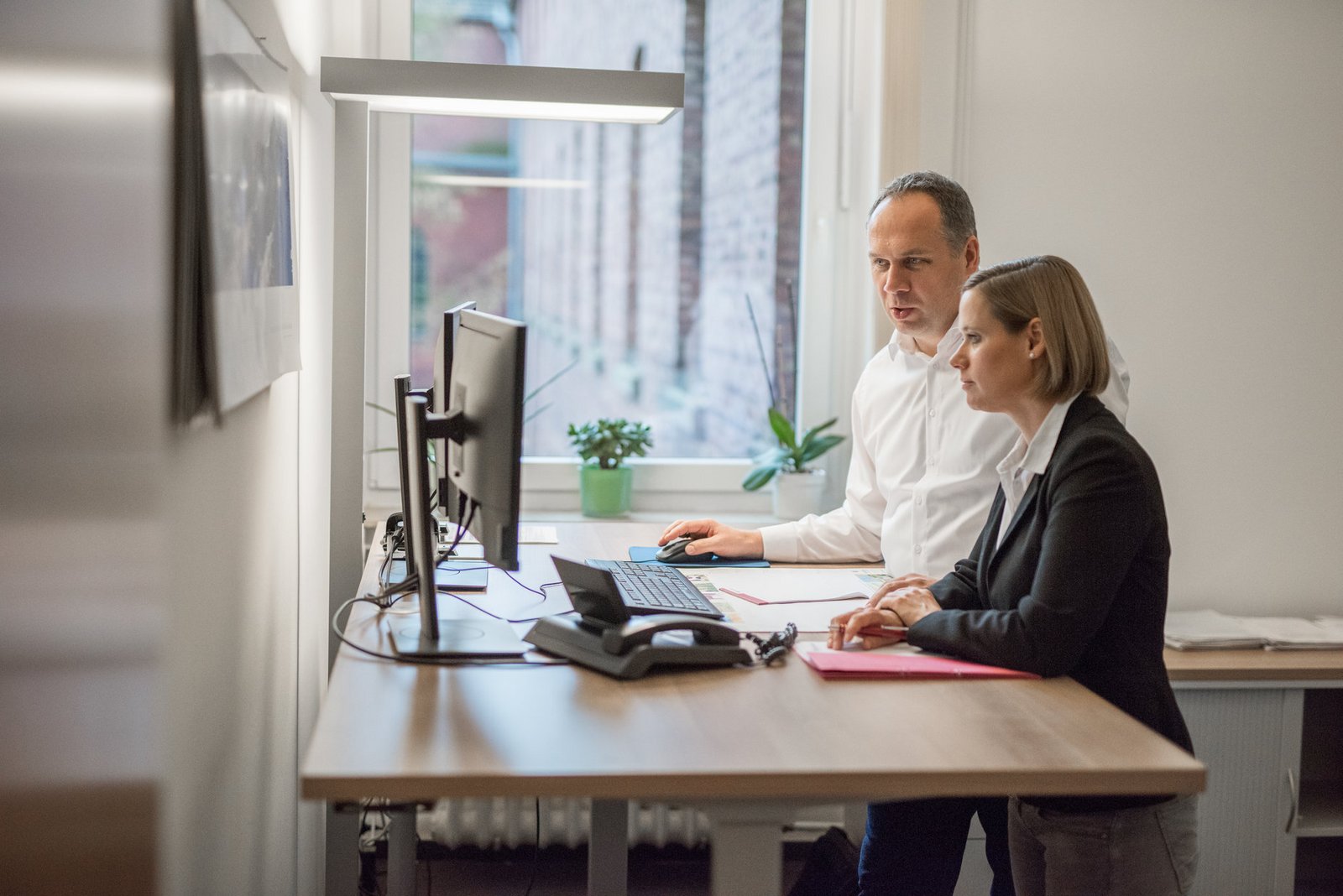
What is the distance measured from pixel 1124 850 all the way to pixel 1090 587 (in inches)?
13.7

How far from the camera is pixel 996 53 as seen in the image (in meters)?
3.19

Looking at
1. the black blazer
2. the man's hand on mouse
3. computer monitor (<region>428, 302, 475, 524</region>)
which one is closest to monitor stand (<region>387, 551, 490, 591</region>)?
computer monitor (<region>428, 302, 475, 524</region>)

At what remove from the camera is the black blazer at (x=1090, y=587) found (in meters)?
1.58

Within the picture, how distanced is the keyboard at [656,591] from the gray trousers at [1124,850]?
1.81ft

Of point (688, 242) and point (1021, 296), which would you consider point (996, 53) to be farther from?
point (1021, 296)

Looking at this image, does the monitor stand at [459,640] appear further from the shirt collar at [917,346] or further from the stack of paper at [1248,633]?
the stack of paper at [1248,633]

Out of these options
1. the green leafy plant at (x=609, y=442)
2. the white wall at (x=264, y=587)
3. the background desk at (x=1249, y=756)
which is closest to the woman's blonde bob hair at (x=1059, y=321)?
the white wall at (x=264, y=587)

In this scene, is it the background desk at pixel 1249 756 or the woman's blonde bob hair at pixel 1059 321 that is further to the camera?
the background desk at pixel 1249 756

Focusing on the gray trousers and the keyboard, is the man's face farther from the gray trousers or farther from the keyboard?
the gray trousers

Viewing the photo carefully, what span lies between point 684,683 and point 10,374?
3.04ft

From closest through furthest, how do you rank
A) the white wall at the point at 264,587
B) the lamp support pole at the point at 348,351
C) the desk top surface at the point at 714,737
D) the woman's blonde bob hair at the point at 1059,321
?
the desk top surface at the point at 714,737
the white wall at the point at 264,587
the woman's blonde bob hair at the point at 1059,321
the lamp support pole at the point at 348,351

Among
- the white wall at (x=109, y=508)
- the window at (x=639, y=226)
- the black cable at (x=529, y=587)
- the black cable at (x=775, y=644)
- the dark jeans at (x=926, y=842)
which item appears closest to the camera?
the white wall at (x=109, y=508)

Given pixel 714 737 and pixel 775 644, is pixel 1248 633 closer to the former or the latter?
pixel 775 644

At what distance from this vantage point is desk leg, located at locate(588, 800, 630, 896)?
2078 mm
